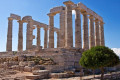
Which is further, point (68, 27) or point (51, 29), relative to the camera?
point (51, 29)

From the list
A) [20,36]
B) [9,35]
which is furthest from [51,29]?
[9,35]

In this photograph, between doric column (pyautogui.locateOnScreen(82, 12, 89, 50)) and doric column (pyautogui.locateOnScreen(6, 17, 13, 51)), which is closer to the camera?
doric column (pyautogui.locateOnScreen(82, 12, 89, 50))

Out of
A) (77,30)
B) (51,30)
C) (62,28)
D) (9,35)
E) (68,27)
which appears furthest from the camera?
(9,35)

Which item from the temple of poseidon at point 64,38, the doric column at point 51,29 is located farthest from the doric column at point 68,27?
the doric column at point 51,29

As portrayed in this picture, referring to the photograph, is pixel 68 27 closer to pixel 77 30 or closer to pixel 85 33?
pixel 77 30

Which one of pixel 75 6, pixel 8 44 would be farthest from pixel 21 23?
pixel 75 6

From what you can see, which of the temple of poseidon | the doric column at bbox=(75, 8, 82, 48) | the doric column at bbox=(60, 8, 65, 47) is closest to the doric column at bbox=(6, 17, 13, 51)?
the temple of poseidon

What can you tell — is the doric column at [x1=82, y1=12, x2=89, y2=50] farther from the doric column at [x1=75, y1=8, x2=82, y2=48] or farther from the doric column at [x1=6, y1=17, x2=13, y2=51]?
the doric column at [x1=6, y1=17, x2=13, y2=51]

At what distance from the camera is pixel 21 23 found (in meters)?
Result: 42.6

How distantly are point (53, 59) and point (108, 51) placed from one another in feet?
30.2

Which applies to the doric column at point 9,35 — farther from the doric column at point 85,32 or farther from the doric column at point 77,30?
the doric column at point 85,32

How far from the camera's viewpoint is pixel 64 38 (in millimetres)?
35719

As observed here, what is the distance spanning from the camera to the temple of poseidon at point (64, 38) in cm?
2489

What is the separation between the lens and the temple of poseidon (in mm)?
24891
